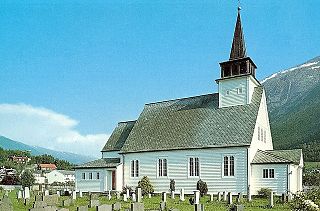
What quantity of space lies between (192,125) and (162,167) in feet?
16.2

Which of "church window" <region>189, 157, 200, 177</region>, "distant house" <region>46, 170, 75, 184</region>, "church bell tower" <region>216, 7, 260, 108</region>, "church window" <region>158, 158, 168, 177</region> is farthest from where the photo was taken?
"distant house" <region>46, 170, 75, 184</region>

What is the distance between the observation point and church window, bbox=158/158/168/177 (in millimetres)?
40344

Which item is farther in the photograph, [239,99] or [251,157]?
[239,99]

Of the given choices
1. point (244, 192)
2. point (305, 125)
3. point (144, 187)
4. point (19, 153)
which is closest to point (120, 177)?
point (144, 187)

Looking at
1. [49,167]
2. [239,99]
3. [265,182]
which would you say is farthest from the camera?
[49,167]

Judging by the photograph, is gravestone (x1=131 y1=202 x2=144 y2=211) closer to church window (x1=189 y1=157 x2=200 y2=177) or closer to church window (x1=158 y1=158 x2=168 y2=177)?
church window (x1=189 y1=157 x2=200 y2=177)

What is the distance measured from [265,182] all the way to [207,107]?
10.2 meters

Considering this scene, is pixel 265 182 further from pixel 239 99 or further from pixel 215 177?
pixel 239 99

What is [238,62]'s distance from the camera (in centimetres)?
4044

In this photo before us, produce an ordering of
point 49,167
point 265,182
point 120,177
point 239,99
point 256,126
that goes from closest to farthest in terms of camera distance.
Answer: point 265,182, point 256,126, point 239,99, point 120,177, point 49,167

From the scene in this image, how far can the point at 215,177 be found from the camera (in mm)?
36812

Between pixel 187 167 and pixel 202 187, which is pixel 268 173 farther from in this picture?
pixel 187 167

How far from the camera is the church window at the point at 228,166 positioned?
119 feet

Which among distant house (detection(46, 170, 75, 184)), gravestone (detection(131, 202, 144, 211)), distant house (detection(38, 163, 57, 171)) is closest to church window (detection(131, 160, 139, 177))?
gravestone (detection(131, 202, 144, 211))
